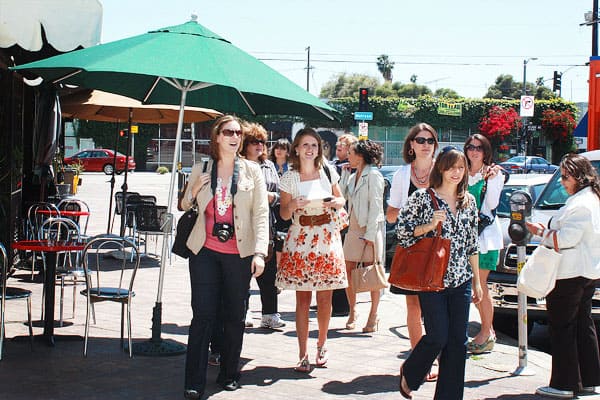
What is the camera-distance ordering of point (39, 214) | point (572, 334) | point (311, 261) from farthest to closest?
1. point (39, 214)
2. point (311, 261)
3. point (572, 334)

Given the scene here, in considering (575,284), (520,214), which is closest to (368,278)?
(520,214)

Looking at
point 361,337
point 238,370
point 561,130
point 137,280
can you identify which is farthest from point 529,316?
point 561,130

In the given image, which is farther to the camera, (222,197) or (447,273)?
(222,197)

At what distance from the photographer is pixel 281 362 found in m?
6.84

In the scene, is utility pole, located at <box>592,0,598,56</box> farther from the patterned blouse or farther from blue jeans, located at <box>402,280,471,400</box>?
blue jeans, located at <box>402,280,471,400</box>

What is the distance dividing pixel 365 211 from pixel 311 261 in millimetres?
1569

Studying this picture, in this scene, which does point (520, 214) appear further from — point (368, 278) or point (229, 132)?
point (229, 132)

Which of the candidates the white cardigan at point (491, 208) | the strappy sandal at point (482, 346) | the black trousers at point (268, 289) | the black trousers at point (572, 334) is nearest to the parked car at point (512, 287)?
the strappy sandal at point (482, 346)

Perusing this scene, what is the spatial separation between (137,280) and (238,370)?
17.7ft

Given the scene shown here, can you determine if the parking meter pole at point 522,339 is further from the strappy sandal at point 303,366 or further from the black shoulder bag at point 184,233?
the black shoulder bag at point 184,233

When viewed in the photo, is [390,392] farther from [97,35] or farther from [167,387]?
[97,35]

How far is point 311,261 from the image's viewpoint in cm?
656

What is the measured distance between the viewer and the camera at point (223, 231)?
5703 mm

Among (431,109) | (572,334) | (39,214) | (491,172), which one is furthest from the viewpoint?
(431,109)
